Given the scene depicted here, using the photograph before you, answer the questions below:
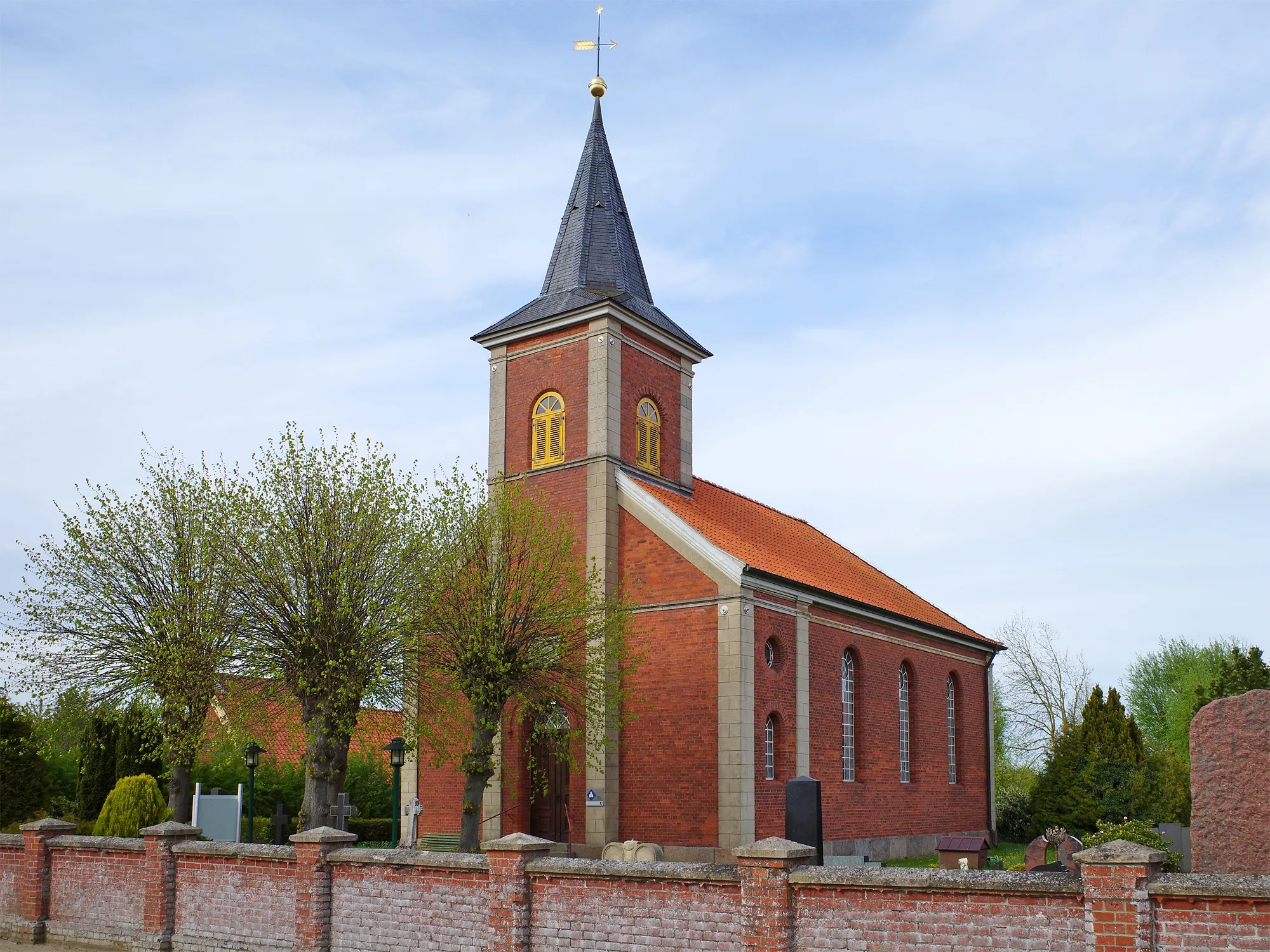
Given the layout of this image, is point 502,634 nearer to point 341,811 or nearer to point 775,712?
point 341,811

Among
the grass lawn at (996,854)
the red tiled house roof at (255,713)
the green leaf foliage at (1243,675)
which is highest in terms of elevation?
the green leaf foliage at (1243,675)

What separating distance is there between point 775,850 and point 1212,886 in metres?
3.71

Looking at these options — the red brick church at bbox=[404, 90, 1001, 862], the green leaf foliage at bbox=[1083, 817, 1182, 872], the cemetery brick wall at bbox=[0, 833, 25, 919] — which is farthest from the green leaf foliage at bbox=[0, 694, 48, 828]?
the green leaf foliage at bbox=[1083, 817, 1182, 872]

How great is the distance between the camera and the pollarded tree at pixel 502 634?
72.3ft

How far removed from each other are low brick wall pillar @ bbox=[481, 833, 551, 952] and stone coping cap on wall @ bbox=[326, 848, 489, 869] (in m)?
0.25

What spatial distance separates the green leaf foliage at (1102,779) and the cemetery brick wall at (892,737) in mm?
2329

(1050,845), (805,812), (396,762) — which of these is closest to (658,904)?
(805,812)

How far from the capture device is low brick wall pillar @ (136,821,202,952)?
1571cm

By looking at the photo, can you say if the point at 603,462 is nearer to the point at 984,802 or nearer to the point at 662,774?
the point at 662,774

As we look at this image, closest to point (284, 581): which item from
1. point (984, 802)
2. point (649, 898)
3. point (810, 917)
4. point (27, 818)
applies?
point (649, 898)

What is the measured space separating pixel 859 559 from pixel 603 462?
13.8 metres

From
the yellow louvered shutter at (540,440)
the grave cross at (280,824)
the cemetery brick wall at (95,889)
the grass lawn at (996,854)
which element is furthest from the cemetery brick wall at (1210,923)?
the grave cross at (280,824)

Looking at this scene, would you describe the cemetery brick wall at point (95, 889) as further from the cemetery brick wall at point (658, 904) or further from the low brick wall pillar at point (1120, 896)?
the low brick wall pillar at point (1120, 896)

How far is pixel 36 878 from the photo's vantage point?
1756 cm
